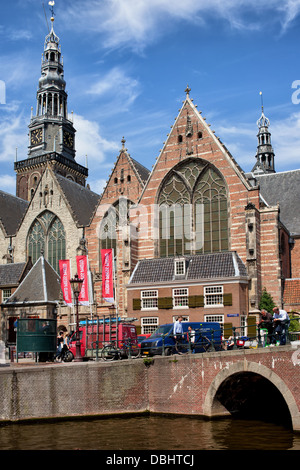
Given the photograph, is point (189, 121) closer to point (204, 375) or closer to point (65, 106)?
point (204, 375)

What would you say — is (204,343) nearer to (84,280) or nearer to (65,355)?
(65,355)

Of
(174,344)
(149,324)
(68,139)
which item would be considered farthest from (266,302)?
(68,139)

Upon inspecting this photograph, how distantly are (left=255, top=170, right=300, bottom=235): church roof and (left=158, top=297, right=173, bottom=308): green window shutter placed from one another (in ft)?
48.1

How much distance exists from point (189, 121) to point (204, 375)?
987 inches

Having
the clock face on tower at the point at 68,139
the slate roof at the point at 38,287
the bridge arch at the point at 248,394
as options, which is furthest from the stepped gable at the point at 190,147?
the clock face on tower at the point at 68,139

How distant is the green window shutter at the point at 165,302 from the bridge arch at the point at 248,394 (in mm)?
12002

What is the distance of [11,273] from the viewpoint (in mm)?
46250

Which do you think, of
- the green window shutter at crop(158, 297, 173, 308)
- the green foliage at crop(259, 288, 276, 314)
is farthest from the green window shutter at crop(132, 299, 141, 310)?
the green foliage at crop(259, 288, 276, 314)

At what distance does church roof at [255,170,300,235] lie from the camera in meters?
45.5

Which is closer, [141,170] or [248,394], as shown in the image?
[248,394]

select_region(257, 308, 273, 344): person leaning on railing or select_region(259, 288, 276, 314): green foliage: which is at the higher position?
select_region(259, 288, 276, 314): green foliage

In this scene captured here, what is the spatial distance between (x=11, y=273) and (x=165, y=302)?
1676 cm

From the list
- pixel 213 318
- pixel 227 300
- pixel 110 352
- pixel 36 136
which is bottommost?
pixel 110 352

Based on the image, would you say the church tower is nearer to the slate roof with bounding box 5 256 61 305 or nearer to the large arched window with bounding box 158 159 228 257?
the slate roof with bounding box 5 256 61 305
